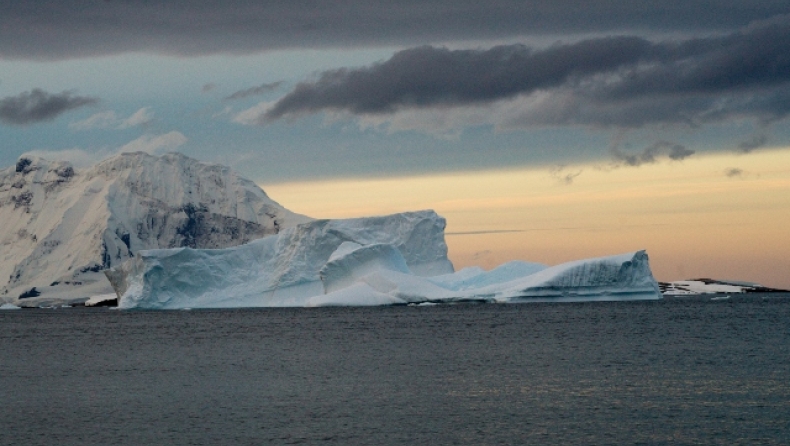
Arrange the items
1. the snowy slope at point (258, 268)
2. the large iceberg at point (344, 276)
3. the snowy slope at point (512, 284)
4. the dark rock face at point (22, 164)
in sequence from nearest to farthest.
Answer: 1. the snowy slope at point (512, 284)
2. the large iceberg at point (344, 276)
3. the snowy slope at point (258, 268)
4. the dark rock face at point (22, 164)

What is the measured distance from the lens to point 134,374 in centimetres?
3372

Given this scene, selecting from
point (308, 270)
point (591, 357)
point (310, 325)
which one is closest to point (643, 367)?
point (591, 357)

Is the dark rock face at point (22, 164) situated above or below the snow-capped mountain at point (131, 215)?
above

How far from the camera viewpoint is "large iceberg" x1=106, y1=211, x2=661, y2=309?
66.9 meters

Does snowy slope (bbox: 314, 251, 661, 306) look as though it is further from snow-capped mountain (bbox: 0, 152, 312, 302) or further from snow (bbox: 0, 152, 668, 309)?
snow-capped mountain (bbox: 0, 152, 312, 302)

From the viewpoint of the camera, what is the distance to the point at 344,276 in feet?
239

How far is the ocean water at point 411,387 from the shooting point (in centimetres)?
2086

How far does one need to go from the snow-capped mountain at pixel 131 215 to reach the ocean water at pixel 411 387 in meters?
116

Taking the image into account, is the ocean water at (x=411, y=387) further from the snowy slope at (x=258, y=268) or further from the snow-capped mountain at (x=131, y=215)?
the snow-capped mountain at (x=131, y=215)

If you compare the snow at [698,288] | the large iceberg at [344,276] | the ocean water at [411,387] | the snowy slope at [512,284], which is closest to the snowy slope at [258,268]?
the large iceberg at [344,276]

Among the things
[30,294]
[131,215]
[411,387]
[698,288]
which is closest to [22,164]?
[131,215]

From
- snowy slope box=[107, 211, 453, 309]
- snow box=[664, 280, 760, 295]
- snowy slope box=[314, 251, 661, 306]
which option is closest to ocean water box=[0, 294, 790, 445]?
snowy slope box=[314, 251, 661, 306]

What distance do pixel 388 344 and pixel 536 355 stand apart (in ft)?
30.4

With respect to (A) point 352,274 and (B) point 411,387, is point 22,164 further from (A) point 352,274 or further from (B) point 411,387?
(B) point 411,387
